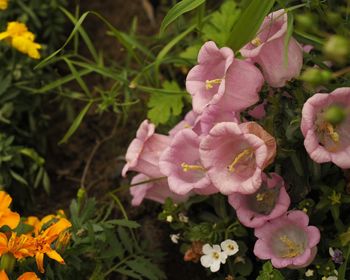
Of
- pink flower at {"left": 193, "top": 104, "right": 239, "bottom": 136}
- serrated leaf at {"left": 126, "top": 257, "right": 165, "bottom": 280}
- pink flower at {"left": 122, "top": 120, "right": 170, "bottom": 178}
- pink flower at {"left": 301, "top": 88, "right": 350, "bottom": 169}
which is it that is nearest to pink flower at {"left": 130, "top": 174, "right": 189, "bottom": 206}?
pink flower at {"left": 122, "top": 120, "right": 170, "bottom": 178}

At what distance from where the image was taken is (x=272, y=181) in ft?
5.53

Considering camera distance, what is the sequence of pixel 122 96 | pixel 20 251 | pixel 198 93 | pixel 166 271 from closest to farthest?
1. pixel 20 251
2. pixel 198 93
3. pixel 166 271
4. pixel 122 96

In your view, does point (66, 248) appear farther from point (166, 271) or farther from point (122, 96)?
point (122, 96)

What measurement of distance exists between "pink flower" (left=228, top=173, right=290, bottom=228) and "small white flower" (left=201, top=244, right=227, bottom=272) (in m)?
0.10

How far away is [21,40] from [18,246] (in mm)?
703

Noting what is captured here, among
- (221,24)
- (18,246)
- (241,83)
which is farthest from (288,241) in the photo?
(221,24)

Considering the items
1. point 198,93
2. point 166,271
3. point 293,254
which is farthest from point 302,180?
point 166,271

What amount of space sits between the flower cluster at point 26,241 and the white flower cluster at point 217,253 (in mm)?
333

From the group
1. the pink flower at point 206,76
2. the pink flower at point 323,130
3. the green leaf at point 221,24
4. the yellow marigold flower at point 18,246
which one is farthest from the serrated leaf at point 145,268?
the green leaf at point 221,24

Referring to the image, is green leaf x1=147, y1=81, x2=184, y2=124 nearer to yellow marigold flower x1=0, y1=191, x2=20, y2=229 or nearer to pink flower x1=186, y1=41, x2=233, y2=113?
pink flower x1=186, y1=41, x2=233, y2=113

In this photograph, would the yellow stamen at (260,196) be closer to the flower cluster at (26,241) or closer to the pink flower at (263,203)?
the pink flower at (263,203)

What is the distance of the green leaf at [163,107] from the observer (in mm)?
2008

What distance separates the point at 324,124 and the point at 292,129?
0.26ft

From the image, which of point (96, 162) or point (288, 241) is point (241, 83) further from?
point (96, 162)
